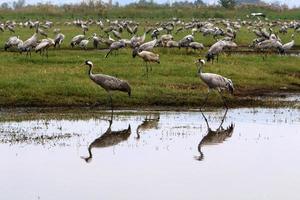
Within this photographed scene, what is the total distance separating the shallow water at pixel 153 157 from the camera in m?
13.3

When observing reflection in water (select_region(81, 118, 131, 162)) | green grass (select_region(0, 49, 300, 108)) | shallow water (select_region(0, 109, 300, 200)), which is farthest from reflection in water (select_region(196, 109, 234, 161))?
green grass (select_region(0, 49, 300, 108))

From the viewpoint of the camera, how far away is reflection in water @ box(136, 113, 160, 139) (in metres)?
19.6

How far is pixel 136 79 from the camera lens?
26250 mm

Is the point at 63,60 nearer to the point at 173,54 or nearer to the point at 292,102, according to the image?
the point at 173,54

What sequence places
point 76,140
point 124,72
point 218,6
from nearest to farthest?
point 76,140, point 124,72, point 218,6

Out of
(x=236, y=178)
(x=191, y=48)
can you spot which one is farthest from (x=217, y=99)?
(x=191, y=48)

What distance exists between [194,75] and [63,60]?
5.65 m

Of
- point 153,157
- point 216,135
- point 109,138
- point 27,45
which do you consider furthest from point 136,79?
point 153,157

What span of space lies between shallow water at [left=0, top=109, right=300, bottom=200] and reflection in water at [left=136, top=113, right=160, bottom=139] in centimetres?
3

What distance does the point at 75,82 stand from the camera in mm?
24734

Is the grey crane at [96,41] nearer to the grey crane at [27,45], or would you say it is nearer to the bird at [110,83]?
the grey crane at [27,45]

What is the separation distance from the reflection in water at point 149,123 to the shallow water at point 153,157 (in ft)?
0.10

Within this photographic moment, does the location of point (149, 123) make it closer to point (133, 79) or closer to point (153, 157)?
point (153, 157)

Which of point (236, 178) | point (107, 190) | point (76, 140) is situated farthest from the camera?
point (76, 140)
